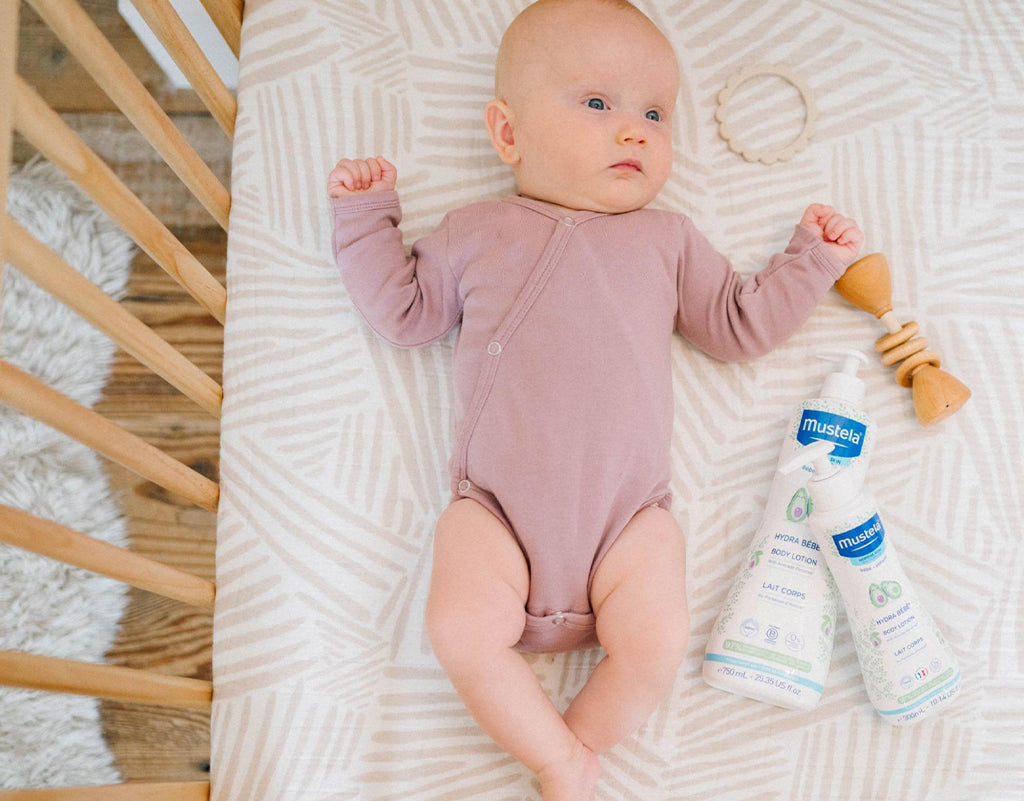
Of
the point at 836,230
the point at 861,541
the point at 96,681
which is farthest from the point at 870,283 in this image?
the point at 96,681

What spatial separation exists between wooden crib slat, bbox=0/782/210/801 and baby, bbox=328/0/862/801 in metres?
0.28

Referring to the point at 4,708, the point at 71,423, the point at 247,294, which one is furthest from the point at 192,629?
the point at 71,423

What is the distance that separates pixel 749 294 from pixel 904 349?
18 cm

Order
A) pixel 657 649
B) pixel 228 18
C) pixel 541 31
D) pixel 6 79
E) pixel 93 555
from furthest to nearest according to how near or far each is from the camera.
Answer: pixel 228 18 → pixel 541 31 → pixel 657 649 → pixel 93 555 → pixel 6 79

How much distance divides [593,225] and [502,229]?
0.10 meters

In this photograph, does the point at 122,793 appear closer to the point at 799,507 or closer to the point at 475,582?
the point at 475,582

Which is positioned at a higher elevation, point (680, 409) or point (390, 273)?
point (390, 273)

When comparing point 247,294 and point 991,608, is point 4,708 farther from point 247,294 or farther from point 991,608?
point 991,608

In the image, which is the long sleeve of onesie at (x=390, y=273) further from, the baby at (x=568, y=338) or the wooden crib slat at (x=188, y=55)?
the wooden crib slat at (x=188, y=55)

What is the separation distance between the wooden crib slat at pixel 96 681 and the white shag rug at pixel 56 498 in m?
0.36

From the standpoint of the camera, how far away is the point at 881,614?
89 centimetres

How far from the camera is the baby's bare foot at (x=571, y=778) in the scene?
84 centimetres

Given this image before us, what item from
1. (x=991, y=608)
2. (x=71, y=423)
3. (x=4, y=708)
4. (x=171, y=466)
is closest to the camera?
(x=71, y=423)

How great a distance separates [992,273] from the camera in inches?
40.9
